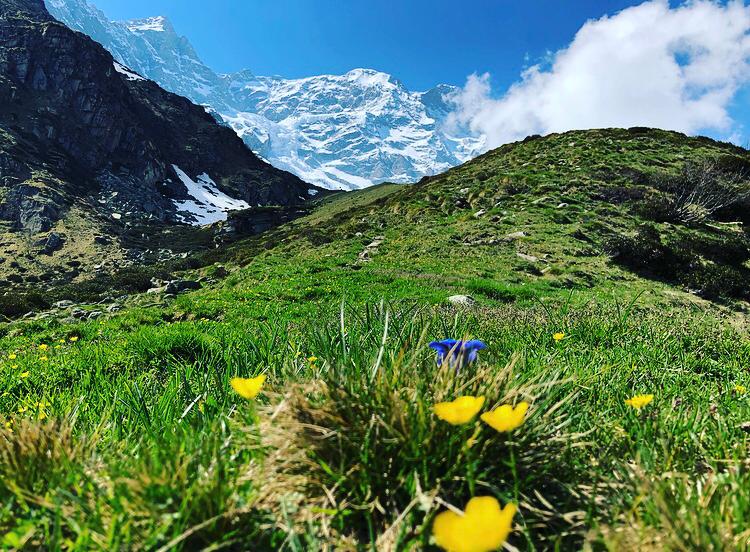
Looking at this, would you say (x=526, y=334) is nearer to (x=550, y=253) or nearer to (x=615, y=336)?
(x=615, y=336)

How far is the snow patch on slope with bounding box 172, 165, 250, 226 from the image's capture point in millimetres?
104250

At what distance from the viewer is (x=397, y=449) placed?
138 cm

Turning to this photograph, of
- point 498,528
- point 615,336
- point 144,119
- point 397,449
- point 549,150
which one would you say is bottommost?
point 397,449

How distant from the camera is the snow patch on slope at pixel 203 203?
10425 cm

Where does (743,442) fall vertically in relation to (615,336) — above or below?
below

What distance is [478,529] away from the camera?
828 millimetres

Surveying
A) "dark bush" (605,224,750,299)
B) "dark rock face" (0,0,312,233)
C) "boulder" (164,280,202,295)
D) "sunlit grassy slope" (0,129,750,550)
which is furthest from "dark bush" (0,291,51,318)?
"dark rock face" (0,0,312,233)

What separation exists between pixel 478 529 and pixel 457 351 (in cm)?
109

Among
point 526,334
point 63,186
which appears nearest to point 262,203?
point 63,186

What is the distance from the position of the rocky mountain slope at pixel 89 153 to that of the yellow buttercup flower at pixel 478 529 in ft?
219

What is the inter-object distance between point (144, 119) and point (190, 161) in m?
16.8

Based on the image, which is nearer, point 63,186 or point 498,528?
point 498,528

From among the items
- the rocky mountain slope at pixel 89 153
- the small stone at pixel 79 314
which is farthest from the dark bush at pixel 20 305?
the rocky mountain slope at pixel 89 153

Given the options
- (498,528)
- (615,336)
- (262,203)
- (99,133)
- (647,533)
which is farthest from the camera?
(262,203)
